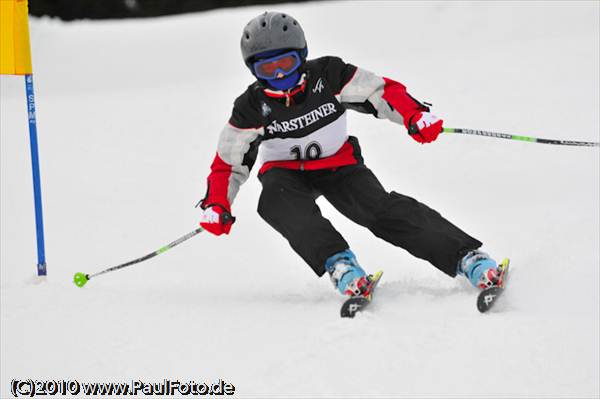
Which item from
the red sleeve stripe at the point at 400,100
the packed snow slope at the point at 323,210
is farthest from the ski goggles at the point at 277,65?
the packed snow slope at the point at 323,210

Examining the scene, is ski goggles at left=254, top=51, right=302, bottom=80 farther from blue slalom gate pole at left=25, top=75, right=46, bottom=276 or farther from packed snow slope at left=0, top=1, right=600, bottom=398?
blue slalom gate pole at left=25, top=75, right=46, bottom=276

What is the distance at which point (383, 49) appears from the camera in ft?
31.6

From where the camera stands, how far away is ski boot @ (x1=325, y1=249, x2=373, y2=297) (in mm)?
3510

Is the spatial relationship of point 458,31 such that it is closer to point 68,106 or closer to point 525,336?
point 68,106

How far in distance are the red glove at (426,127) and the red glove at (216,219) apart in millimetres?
1064

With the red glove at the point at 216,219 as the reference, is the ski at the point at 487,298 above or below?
below

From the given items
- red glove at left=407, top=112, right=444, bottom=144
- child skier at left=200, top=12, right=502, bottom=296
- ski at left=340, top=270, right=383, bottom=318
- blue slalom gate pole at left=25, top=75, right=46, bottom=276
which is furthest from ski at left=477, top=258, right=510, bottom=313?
blue slalom gate pole at left=25, top=75, right=46, bottom=276

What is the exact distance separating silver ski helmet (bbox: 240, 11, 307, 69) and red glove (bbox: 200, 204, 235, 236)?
2.57 ft

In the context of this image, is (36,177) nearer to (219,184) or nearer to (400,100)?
(219,184)

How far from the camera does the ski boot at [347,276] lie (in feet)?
11.5

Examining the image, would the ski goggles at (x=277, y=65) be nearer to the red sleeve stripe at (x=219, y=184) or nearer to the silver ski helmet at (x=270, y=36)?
the silver ski helmet at (x=270, y=36)

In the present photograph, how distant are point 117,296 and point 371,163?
123 inches

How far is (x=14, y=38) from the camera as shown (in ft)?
14.8

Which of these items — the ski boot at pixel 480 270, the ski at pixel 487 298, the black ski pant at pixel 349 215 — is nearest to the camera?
the ski at pixel 487 298
